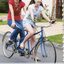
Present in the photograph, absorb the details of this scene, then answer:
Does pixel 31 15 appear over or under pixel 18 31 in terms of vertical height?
over

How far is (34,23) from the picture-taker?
8.60 m

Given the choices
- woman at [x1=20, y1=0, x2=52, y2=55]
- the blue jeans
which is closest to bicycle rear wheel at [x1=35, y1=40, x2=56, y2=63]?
woman at [x1=20, y1=0, x2=52, y2=55]

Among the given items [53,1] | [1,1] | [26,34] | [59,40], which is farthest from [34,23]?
[1,1]

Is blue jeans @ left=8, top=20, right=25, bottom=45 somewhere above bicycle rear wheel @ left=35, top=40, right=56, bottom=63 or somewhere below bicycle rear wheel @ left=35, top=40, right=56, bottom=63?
above

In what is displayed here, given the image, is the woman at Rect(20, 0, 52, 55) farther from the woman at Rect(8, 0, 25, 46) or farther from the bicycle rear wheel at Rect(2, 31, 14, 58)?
the bicycle rear wheel at Rect(2, 31, 14, 58)

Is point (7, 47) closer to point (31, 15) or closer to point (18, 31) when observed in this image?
point (18, 31)

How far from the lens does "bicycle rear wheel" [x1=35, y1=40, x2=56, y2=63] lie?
8391 millimetres

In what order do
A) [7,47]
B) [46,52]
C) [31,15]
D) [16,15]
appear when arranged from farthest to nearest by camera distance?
[7,47] < [16,15] < [46,52] < [31,15]

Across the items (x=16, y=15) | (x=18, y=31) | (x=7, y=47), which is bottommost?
(x=7, y=47)

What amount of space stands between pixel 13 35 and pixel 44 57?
1071 mm

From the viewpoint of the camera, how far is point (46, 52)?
859 centimetres

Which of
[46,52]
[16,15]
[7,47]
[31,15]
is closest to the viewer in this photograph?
[31,15]

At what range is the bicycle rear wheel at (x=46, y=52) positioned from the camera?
8.39 meters

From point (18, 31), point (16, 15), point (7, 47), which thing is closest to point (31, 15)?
point (16, 15)
